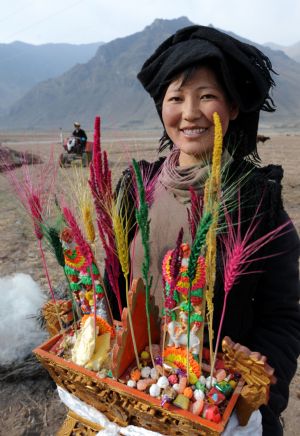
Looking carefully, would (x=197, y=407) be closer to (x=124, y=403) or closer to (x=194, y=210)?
(x=124, y=403)

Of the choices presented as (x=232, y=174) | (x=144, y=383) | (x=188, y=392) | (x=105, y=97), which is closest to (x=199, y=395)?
(x=188, y=392)

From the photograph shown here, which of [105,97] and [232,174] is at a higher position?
[105,97]

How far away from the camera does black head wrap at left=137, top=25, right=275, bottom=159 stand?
107 centimetres

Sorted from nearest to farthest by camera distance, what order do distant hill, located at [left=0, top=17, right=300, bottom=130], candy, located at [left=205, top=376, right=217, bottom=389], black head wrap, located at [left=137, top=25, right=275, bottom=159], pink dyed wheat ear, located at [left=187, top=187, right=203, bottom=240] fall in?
pink dyed wheat ear, located at [left=187, top=187, right=203, bottom=240], candy, located at [left=205, top=376, right=217, bottom=389], black head wrap, located at [left=137, top=25, right=275, bottom=159], distant hill, located at [left=0, top=17, right=300, bottom=130]

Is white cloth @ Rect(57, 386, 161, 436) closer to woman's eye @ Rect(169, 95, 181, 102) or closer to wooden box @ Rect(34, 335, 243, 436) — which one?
wooden box @ Rect(34, 335, 243, 436)

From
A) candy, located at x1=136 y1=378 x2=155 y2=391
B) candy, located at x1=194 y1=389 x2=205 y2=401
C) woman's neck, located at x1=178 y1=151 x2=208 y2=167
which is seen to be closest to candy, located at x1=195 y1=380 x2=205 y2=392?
candy, located at x1=194 y1=389 x2=205 y2=401

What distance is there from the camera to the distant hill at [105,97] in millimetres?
78125

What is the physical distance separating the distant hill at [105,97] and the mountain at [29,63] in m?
18.8

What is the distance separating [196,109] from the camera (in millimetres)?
1100

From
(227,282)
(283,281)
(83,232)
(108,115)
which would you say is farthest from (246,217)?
(108,115)

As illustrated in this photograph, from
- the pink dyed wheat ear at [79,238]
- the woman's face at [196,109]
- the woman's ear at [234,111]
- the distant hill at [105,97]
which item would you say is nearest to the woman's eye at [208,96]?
the woman's face at [196,109]

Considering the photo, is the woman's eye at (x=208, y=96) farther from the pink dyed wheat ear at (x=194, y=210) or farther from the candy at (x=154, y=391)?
the candy at (x=154, y=391)

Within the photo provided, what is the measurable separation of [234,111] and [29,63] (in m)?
174

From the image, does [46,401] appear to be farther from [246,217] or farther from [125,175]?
[246,217]
